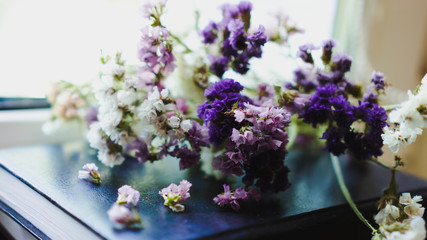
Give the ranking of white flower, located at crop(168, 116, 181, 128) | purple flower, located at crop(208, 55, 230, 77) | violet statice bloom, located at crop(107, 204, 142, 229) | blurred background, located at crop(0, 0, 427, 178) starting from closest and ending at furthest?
violet statice bloom, located at crop(107, 204, 142, 229) → white flower, located at crop(168, 116, 181, 128) → purple flower, located at crop(208, 55, 230, 77) → blurred background, located at crop(0, 0, 427, 178)

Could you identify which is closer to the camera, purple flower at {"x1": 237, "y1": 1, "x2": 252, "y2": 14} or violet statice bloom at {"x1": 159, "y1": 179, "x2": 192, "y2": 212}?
violet statice bloom at {"x1": 159, "y1": 179, "x2": 192, "y2": 212}

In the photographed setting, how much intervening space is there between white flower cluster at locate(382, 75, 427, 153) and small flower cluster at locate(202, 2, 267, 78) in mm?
217

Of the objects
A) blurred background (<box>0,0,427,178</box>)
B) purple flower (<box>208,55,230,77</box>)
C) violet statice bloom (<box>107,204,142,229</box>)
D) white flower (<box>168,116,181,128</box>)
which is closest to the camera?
violet statice bloom (<box>107,204,142,229</box>)

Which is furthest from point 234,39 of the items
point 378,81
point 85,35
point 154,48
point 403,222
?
point 85,35

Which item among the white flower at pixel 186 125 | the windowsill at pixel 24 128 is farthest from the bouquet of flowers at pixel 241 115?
the windowsill at pixel 24 128

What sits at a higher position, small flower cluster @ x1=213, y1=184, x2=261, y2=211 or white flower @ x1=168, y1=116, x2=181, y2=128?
white flower @ x1=168, y1=116, x2=181, y2=128

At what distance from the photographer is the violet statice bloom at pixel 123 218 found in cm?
37

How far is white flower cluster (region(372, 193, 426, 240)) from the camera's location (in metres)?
0.40

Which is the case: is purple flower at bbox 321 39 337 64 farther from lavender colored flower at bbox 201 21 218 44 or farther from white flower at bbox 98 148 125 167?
white flower at bbox 98 148 125 167

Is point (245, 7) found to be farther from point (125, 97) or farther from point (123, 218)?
point (123, 218)

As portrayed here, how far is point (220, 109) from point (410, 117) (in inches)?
9.2

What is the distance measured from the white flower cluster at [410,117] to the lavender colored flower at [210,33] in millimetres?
315

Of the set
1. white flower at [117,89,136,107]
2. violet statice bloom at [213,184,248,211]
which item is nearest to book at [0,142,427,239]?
violet statice bloom at [213,184,248,211]

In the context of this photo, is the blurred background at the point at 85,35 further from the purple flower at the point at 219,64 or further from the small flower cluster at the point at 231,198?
the small flower cluster at the point at 231,198
